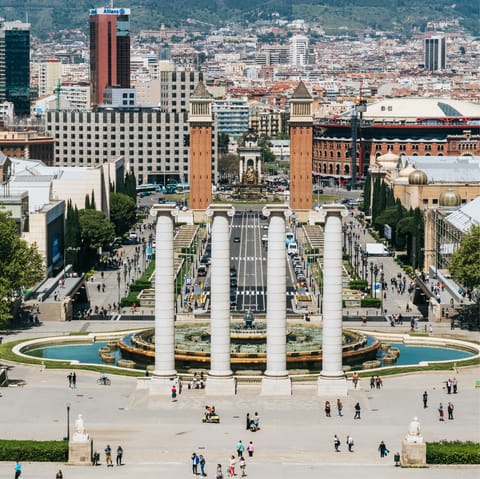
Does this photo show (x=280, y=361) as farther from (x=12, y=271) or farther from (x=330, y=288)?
(x=12, y=271)

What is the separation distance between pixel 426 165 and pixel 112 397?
112946 mm

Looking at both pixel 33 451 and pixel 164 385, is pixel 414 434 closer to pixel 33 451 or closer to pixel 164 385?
pixel 33 451

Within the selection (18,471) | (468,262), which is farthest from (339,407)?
(468,262)

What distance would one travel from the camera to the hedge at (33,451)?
224 ft

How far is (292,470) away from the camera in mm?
67125

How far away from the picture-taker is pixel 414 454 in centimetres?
6812

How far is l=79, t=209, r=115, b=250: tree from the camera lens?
152625 mm

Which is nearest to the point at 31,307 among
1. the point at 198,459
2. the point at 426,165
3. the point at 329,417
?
the point at 329,417

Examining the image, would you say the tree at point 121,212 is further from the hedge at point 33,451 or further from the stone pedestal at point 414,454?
the stone pedestal at point 414,454

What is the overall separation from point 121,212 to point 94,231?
2833cm

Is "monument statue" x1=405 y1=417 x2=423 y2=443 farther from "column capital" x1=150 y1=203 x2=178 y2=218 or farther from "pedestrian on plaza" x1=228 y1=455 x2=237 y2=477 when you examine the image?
"column capital" x1=150 y1=203 x2=178 y2=218

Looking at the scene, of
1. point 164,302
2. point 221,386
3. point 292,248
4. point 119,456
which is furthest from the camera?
point 292,248

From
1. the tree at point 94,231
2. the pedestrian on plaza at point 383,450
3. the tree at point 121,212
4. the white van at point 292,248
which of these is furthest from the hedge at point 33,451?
the tree at point 121,212

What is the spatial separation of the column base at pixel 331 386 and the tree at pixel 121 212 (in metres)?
99.3
